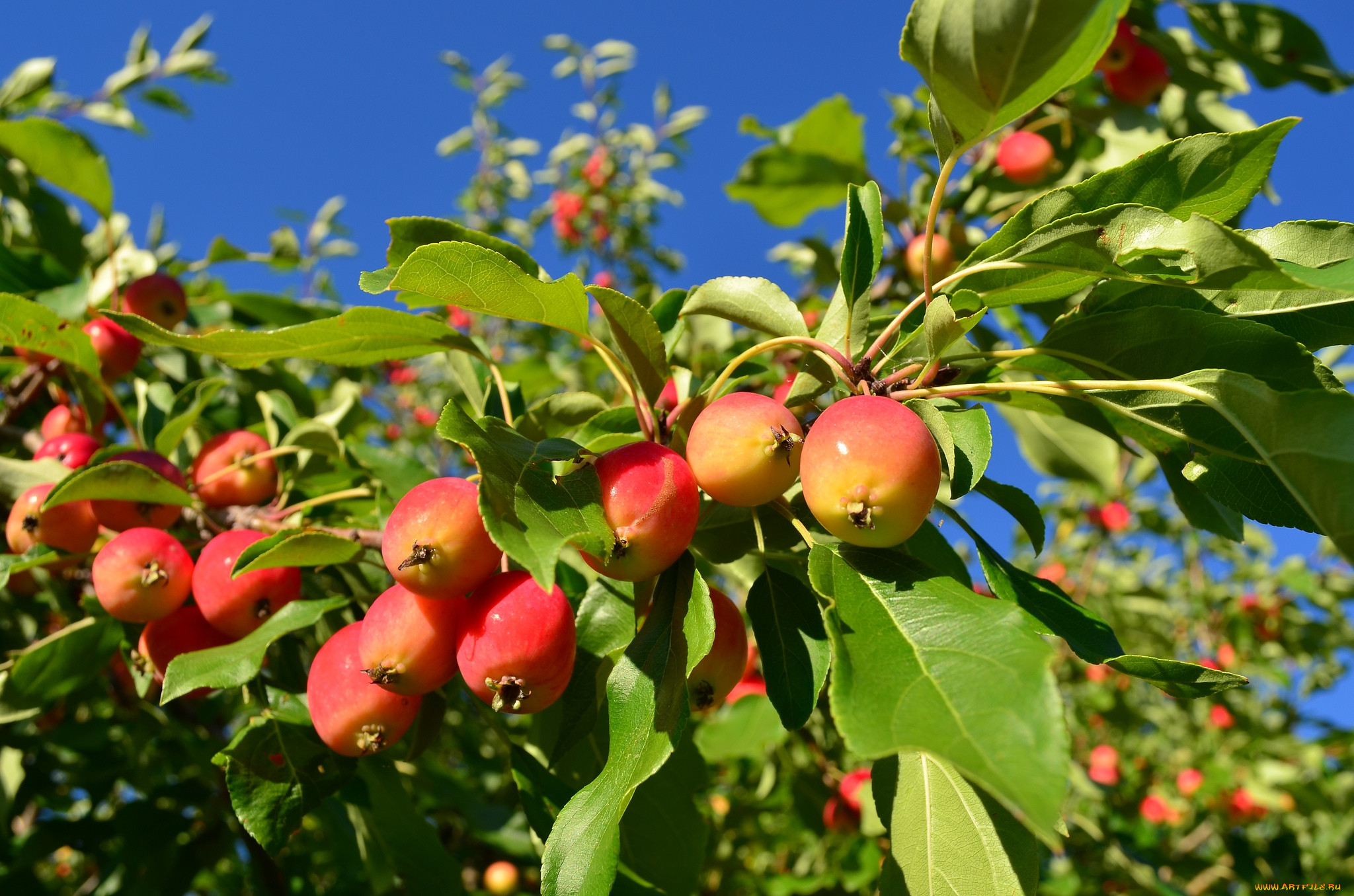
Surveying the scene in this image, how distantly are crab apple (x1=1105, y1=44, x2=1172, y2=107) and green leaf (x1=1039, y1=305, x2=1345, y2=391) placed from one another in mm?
2192

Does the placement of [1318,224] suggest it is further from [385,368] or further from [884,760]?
[385,368]

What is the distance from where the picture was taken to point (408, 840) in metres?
1.59

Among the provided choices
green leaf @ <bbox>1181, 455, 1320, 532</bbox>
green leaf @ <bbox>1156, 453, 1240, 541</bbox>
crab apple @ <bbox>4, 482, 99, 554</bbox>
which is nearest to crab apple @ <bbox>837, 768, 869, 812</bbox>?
green leaf @ <bbox>1156, 453, 1240, 541</bbox>

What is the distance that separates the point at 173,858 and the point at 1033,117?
3.62 metres

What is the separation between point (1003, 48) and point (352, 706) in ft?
3.93

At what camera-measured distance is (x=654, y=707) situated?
103 cm

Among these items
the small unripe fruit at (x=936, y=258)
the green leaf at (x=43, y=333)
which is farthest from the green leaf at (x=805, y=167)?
the green leaf at (x=43, y=333)

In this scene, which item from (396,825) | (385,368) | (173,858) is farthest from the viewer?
(385,368)

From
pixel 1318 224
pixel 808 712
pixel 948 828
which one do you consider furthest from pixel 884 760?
pixel 1318 224

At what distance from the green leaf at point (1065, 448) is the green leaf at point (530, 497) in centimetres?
184

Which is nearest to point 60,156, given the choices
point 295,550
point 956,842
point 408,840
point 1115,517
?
point 295,550

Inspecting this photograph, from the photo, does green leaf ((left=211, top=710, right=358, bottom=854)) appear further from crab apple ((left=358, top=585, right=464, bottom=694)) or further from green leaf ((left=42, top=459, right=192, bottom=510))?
green leaf ((left=42, top=459, right=192, bottom=510))

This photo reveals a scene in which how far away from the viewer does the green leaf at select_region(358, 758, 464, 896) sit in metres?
1.57

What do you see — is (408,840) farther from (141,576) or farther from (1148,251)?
(1148,251)
